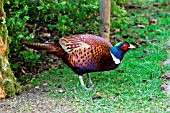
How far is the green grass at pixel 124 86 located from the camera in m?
5.38

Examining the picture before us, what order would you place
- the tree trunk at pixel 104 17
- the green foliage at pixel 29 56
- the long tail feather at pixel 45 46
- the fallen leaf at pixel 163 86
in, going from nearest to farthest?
the fallen leaf at pixel 163 86 < the long tail feather at pixel 45 46 < the green foliage at pixel 29 56 < the tree trunk at pixel 104 17

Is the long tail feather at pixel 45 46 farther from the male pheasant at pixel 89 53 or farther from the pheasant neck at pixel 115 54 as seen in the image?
the pheasant neck at pixel 115 54

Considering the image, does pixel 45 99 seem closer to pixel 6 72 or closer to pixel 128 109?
pixel 6 72

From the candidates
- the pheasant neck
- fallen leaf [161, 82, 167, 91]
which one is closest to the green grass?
fallen leaf [161, 82, 167, 91]

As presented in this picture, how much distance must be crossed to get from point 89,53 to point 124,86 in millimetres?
653

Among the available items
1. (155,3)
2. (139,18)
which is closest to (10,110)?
(139,18)

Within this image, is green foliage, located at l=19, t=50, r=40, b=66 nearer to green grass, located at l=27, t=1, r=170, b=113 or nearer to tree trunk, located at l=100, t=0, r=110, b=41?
green grass, located at l=27, t=1, r=170, b=113

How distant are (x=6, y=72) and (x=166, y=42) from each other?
3.44 meters

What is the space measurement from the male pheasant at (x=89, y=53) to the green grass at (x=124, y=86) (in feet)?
0.98

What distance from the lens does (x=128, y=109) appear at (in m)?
5.27

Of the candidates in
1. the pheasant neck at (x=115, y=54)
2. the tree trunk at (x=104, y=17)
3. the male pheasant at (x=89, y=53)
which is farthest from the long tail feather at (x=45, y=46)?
the tree trunk at (x=104, y=17)

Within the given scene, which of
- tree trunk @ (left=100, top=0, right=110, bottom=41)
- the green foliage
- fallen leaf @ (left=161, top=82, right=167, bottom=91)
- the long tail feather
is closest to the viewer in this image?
fallen leaf @ (left=161, top=82, right=167, bottom=91)

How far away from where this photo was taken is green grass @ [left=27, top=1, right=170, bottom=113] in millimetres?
5376

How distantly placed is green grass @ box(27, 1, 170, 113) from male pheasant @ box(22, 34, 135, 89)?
11.8 inches
